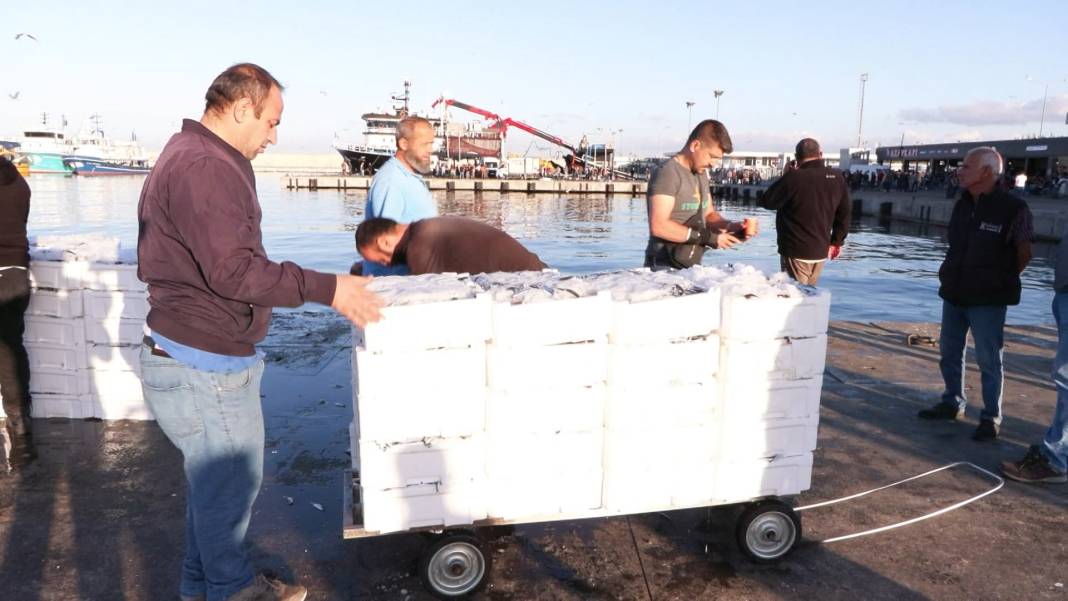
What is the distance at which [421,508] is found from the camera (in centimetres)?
296

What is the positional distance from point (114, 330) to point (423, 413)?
132 inches

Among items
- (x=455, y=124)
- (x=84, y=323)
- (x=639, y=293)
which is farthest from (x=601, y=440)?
(x=455, y=124)

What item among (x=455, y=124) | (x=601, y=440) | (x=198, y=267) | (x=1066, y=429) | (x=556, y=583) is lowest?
(x=556, y=583)

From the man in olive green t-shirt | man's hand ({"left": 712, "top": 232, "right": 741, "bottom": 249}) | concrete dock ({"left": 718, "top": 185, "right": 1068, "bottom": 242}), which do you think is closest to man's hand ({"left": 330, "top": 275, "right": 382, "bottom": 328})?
the man in olive green t-shirt

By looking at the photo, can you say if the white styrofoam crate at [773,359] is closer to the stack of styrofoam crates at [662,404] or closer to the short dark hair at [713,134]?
the stack of styrofoam crates at [662,404]

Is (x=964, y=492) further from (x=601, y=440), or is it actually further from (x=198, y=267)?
(x=198, y=267)

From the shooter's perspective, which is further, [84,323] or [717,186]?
[717,186]

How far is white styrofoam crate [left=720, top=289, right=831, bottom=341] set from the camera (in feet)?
10.0

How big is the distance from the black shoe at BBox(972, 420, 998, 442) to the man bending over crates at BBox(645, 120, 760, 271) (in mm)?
2114

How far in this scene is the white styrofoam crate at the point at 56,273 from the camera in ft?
16.0

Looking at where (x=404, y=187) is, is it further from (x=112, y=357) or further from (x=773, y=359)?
(x=773, y=359)

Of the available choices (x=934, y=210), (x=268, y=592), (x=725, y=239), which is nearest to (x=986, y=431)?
(x=725, y=239)

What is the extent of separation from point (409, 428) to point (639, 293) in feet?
3.68

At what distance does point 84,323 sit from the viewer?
16.5ft
